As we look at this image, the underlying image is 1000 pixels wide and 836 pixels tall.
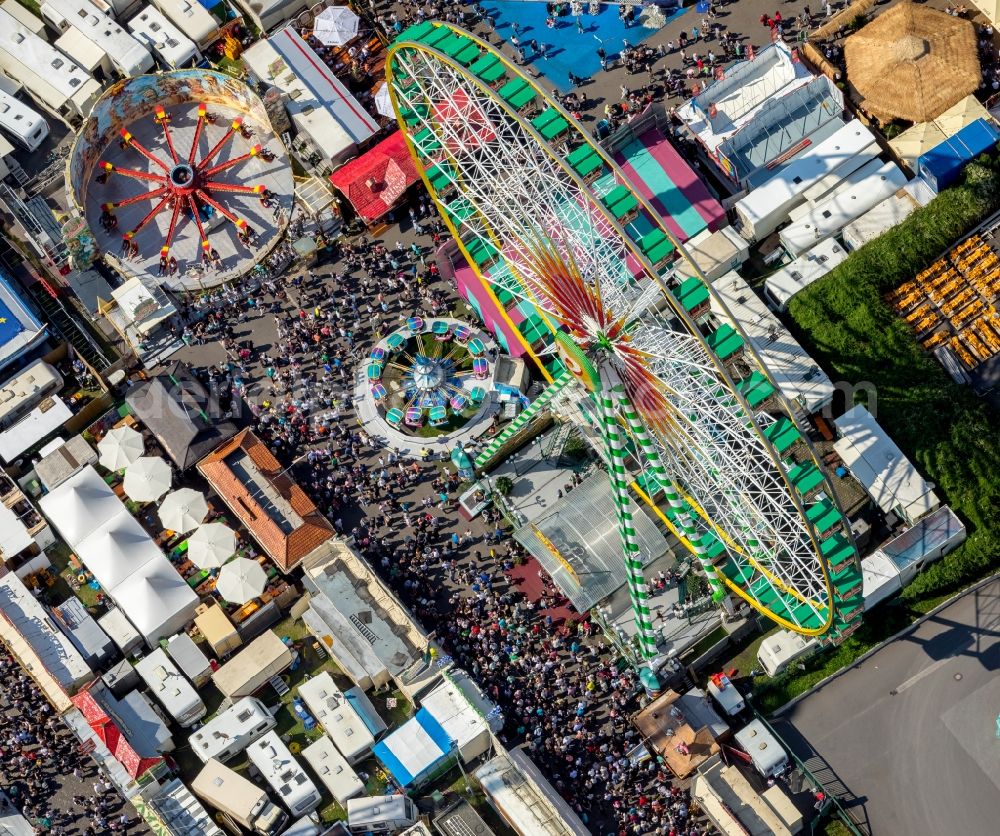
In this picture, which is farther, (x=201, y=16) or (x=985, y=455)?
(x=201, y=16)

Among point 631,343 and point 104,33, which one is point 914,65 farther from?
point 104,33

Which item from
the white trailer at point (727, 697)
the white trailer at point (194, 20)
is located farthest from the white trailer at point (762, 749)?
the white trailer at point (194, 20)

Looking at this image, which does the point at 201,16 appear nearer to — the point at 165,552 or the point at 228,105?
the point at 228,105

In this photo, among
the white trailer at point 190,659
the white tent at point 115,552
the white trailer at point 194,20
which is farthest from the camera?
the white trailer at point 194,20

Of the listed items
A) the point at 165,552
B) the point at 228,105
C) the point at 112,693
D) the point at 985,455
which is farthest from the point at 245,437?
the point at 985,455

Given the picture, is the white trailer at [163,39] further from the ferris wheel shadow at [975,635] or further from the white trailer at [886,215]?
A: the ferris wheel shadow at [975,635]

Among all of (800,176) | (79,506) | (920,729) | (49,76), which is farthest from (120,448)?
(920,729)
